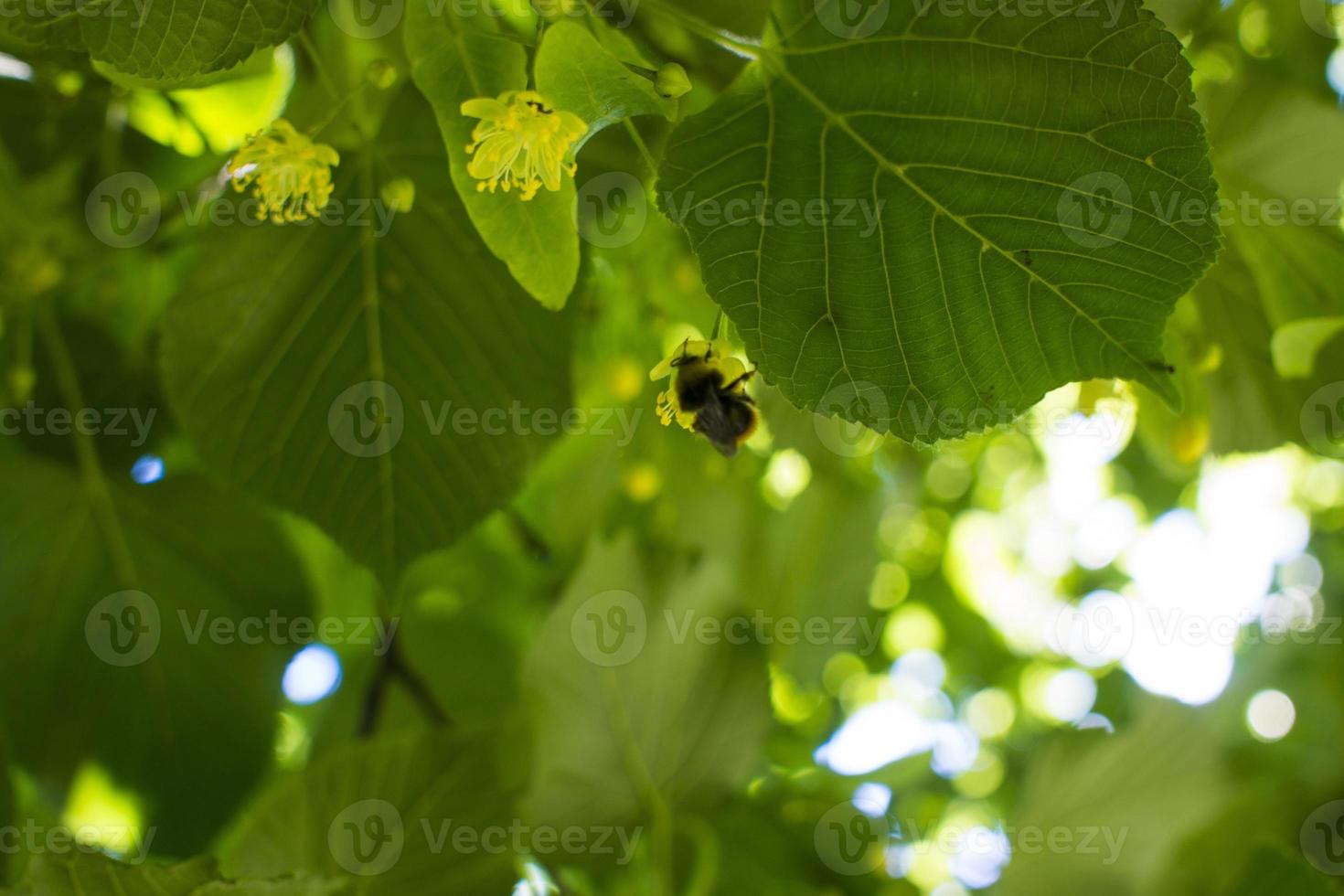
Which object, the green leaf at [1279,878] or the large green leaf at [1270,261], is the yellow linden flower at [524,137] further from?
the green leaf at [1279,878]

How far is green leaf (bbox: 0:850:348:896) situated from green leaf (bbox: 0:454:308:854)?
62 cm

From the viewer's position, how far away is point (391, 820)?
3.76 ft

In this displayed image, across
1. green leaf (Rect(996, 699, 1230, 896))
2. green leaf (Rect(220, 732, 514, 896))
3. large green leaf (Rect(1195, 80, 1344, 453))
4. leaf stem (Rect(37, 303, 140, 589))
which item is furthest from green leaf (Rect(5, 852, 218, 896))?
green leaf (Rect(996, 699, 1230, 896))

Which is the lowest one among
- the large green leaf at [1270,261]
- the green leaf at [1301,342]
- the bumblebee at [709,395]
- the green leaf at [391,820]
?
the green leaf at [391,820]

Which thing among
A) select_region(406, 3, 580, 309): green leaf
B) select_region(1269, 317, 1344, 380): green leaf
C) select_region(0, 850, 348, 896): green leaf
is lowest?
select_region(0, 850, 348, 896): green leaf

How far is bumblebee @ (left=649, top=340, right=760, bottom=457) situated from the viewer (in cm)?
80

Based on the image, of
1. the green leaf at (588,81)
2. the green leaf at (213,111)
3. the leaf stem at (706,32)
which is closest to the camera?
the green leaf at (588,81)

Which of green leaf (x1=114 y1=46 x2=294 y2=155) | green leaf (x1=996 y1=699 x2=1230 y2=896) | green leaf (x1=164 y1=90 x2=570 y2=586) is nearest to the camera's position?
green leaf (x1=164 y1=90 x2=570 y2=586)

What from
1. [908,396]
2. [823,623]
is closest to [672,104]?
[908,396]

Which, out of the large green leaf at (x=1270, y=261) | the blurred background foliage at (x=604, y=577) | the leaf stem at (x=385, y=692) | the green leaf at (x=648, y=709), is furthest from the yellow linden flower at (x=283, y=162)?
the large green leaf at (x=1270, y=261)

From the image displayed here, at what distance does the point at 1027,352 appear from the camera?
0.74 metres

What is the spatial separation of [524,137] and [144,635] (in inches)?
44.4

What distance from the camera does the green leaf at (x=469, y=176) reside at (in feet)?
2.35

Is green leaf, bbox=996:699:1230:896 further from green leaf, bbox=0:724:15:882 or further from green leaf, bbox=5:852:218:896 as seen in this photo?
green leaf, bbox=0:724:15:882
